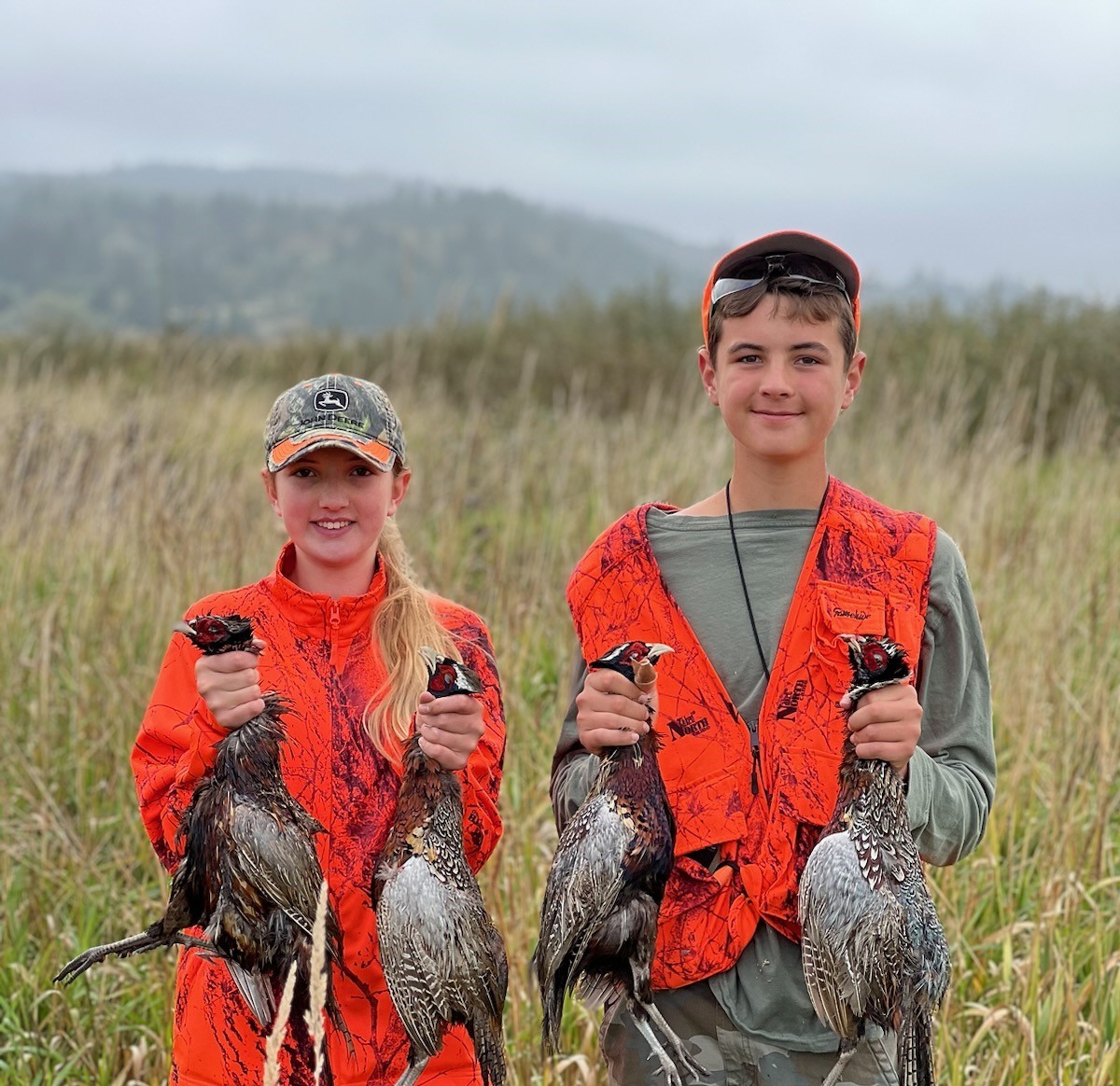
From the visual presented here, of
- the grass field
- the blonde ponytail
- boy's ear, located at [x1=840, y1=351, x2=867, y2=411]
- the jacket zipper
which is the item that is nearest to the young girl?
the blonde ponytail

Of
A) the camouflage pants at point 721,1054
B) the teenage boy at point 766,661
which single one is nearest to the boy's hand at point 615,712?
the teenage boy at point 766,661

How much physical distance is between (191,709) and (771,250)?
1.64m

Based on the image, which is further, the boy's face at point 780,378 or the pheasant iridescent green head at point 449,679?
the boy's face at point 780,378

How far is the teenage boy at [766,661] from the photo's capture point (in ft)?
7.99

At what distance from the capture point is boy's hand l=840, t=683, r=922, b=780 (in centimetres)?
211

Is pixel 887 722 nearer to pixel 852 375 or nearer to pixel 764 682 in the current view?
pixel 764 682

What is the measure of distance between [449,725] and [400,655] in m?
0.45

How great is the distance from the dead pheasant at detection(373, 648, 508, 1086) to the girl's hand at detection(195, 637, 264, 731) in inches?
13.4

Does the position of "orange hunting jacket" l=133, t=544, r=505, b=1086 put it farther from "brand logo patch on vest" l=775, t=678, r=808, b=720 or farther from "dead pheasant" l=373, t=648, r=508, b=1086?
"brand logo patch on vest" l=775, t=678, r=808, b=720

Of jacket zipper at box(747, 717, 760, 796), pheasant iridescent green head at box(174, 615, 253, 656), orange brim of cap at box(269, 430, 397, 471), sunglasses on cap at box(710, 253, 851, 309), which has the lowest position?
jacket zipper at box(747, 717, 760, 796)

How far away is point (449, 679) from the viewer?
228cm

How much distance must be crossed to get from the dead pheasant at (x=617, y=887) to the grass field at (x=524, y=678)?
5.43ft

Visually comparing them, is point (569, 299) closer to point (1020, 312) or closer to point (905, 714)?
point (1020, 312)

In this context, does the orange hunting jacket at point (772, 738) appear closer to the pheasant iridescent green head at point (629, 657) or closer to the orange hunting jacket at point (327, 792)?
the pheasant iridescent green head at point (629, 657)
